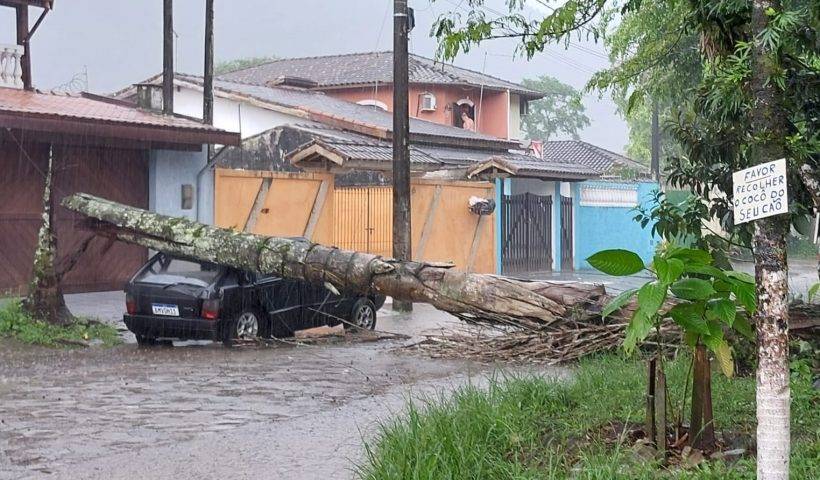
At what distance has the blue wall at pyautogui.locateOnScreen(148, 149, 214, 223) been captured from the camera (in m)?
19.2

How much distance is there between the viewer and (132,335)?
1408cm

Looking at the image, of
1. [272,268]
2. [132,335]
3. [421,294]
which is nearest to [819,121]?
[421,294]

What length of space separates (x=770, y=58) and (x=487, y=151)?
2751cm

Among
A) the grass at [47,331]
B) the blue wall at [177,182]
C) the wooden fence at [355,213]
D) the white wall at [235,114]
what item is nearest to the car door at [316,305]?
the grass at [47,331]

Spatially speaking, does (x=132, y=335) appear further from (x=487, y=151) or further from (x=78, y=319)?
(x=487, y=151)

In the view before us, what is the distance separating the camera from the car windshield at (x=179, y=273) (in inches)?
507

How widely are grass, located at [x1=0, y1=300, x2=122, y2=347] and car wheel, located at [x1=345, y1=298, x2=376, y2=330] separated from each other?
3159mm

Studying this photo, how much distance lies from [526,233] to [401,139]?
37.1ft

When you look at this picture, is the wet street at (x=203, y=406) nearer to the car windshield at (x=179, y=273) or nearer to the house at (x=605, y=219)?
the car windshield at (x=179, y=273)

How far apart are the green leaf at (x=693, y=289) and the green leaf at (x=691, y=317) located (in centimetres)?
12

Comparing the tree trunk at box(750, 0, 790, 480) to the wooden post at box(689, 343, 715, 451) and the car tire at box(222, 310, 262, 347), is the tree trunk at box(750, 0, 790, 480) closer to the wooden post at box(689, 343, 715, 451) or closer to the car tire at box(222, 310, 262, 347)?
the wooden post at box(689, 343, 715, 451)

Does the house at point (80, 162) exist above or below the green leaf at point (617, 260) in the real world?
above

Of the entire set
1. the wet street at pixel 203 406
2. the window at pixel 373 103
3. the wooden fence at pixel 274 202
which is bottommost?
the wet street at pixel 203 406

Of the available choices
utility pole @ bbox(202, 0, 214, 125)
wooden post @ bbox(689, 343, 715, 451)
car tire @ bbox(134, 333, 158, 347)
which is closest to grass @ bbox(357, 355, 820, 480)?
wooden post @ bbox(689, 343, 715, 451)
